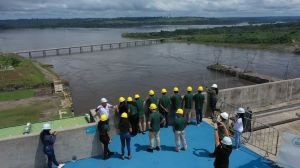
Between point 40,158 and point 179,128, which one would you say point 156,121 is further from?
point 40,158

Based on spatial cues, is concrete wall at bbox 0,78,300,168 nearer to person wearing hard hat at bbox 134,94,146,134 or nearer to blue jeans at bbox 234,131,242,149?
person wearing hard hat at bbox 134,94,146,134

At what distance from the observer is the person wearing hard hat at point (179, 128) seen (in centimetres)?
934

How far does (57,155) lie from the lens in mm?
9312

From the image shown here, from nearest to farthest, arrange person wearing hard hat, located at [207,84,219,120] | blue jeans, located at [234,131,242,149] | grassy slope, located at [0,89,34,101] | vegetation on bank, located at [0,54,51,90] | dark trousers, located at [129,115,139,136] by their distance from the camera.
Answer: blue jeans, located at [234,131,242,149] → dark trousers, located at [129,115,139,136] → person wearing hard hat, located at [207,84,219,120] → grassy slope, located at [0,89,34,101] → vegetation on bank, located at [0,54,51,90]

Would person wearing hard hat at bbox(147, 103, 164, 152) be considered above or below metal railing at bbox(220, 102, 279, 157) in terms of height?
above

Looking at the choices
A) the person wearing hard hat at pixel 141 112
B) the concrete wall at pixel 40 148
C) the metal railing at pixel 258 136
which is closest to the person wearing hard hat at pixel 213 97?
the metal railing at pixel 258 136

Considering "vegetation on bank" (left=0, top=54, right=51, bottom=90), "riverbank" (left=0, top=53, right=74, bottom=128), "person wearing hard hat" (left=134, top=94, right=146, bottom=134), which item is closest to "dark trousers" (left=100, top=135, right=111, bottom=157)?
"person wearing hard hat" (left=134, top=94, right=146, bottom=134)

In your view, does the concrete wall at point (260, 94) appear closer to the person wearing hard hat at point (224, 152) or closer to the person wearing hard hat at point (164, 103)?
the person wearing hard hat at point (164, 103)

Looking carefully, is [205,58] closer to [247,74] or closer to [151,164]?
[247,74]

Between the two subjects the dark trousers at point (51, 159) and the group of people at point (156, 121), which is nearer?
the group of people at point (156, 121)

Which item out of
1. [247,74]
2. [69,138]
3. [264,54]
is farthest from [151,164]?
[264,54]

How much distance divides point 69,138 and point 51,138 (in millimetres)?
777

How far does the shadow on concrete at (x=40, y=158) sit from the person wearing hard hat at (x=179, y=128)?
4.05 meters

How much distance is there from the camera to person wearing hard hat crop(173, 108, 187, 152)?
9344mm
